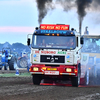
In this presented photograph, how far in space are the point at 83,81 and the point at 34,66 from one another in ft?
13.6

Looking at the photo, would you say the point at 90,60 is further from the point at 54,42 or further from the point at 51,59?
the point at 51,59

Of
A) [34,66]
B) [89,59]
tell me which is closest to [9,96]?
[34,66]

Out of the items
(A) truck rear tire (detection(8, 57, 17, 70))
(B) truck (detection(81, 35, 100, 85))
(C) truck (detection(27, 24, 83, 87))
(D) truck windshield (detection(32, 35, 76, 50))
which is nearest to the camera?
(C) truck (detection(27, 24, 83, 87))

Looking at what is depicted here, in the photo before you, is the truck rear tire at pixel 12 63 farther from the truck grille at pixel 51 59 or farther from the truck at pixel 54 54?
the truck grille at pixel 51 59

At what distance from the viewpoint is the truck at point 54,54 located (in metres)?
15.6

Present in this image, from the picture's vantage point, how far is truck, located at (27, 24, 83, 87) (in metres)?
15.6

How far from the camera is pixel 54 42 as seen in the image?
625 inches

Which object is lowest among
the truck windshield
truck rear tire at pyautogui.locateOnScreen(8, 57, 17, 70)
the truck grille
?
truck rear tire at pyautogui.locateOnScreen(8, 57, 17, 70)

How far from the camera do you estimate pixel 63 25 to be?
1645 centimetres

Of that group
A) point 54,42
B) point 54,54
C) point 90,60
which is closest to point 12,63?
point 90,60

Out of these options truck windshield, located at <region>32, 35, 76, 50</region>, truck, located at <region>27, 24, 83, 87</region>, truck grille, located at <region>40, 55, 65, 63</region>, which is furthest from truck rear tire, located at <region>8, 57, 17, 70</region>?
truck grille, located at <region>40, 55, 65, 63</region>

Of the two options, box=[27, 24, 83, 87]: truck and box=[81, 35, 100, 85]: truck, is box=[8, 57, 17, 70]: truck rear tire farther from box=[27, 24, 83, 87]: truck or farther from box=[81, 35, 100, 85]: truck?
box=[27, 24, 83, 87]: truck

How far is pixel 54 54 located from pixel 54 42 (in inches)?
24.1

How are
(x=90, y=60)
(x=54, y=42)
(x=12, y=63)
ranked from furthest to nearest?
(x=12, y=63) < (x=90, y=60) < (x=54, y=42)
